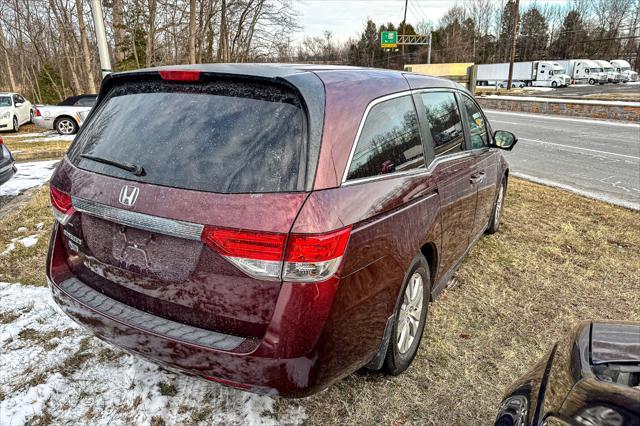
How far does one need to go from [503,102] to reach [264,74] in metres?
26.3

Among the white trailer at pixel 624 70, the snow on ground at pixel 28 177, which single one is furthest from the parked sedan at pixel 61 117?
the white trailer at pixel 624 70

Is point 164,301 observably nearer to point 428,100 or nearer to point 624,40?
point 428,100

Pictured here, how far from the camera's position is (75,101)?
1599 cm

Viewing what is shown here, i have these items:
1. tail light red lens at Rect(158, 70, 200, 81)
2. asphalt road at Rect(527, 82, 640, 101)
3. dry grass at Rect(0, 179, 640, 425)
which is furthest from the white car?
asphalt road at Rect(527, 82, 640, 101)

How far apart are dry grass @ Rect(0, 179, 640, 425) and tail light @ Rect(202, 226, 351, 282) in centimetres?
103

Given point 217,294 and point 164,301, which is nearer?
point 217,294

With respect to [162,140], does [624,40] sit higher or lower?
higher

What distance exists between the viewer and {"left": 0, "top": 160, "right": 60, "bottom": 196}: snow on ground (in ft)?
23.1

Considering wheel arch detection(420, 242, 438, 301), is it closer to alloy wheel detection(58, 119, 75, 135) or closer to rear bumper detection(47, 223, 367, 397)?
rear bumper detection(47, 223, 367, 397)

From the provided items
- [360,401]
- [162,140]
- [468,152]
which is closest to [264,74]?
[162,140]

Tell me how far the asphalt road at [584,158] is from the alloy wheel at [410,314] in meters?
5.31

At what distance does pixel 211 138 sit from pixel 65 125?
16.3 metres

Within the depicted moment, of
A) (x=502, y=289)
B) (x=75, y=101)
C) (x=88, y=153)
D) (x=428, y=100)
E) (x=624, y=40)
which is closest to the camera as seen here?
(x=88, y=153)

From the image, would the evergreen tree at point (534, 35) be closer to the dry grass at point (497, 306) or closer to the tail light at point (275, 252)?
the dry grass at point (497, 306)
